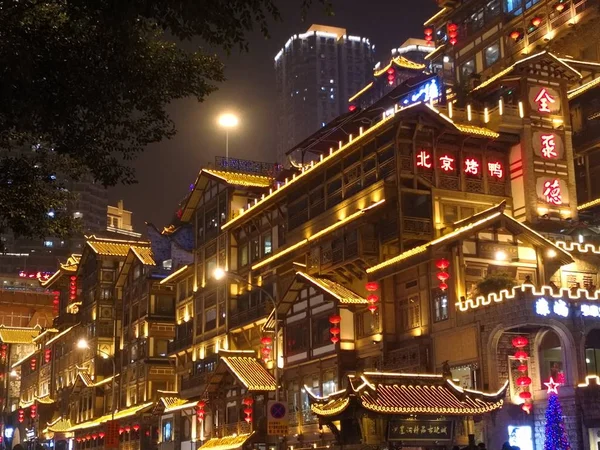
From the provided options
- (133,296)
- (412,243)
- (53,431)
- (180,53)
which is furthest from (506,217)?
(53,431)

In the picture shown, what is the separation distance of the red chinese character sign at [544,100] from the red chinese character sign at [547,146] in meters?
1.37

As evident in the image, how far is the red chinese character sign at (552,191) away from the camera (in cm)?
4462

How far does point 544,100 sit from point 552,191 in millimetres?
5469

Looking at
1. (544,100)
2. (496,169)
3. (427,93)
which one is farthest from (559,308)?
(427,93)

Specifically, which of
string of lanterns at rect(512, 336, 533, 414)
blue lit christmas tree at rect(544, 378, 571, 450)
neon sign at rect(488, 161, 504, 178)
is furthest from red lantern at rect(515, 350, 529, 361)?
A: neon sign at rect(488, 161, 504, 178)

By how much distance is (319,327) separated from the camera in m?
47.7

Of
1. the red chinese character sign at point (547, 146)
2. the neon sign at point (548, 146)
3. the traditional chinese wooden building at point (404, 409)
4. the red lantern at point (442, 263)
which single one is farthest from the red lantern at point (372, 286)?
the neon sign at point (548, 146)

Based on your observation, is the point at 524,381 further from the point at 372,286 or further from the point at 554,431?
the point at 372,286

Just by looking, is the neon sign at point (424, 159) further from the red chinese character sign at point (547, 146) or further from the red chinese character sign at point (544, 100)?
the red chinese character sign at point (544, 100)

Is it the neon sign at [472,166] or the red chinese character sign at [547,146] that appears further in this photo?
the neon sign at [472,166]

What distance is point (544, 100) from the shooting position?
1837 inches

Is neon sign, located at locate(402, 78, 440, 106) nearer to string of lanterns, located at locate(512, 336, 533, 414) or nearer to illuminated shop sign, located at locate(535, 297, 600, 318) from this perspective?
illuminated shop sign, located at locate(535, 297, 600, 318)

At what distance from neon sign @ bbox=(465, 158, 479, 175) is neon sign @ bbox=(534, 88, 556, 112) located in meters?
4.66

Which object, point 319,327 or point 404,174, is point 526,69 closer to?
point 404,174
